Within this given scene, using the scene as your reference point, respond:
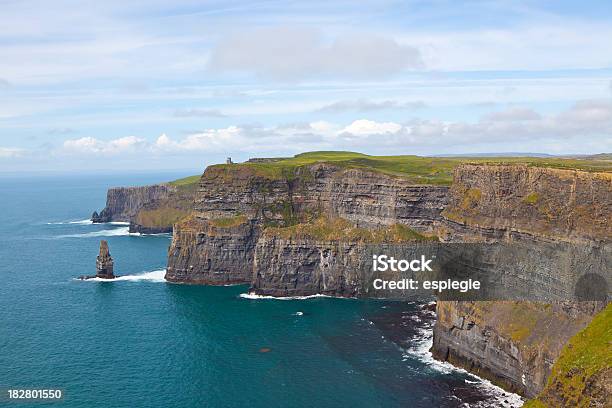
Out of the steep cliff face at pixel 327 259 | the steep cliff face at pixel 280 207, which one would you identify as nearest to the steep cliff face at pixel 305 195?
the steep cliff face at pixel 280 207

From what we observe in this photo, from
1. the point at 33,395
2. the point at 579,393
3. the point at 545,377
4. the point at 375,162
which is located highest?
the point at 375,162

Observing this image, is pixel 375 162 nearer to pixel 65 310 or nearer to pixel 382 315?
pixel 382 315

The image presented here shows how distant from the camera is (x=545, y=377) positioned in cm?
7056

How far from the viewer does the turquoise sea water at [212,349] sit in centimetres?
7900

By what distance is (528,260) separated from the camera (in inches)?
3095

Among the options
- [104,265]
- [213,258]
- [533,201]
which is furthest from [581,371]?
[104,265]

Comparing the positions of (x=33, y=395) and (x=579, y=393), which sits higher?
(x=579, y=393)

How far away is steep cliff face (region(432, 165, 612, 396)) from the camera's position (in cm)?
7012

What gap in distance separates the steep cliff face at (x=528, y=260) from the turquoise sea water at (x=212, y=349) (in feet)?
16.4

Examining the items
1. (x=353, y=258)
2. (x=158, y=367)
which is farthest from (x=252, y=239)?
(x=158, y=367)

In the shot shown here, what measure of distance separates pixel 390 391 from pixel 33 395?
5140 cm

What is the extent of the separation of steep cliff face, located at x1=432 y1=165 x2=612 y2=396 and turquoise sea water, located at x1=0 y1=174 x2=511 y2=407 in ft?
16.4

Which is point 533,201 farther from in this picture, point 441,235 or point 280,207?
point 280,207

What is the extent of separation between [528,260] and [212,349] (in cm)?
5560
